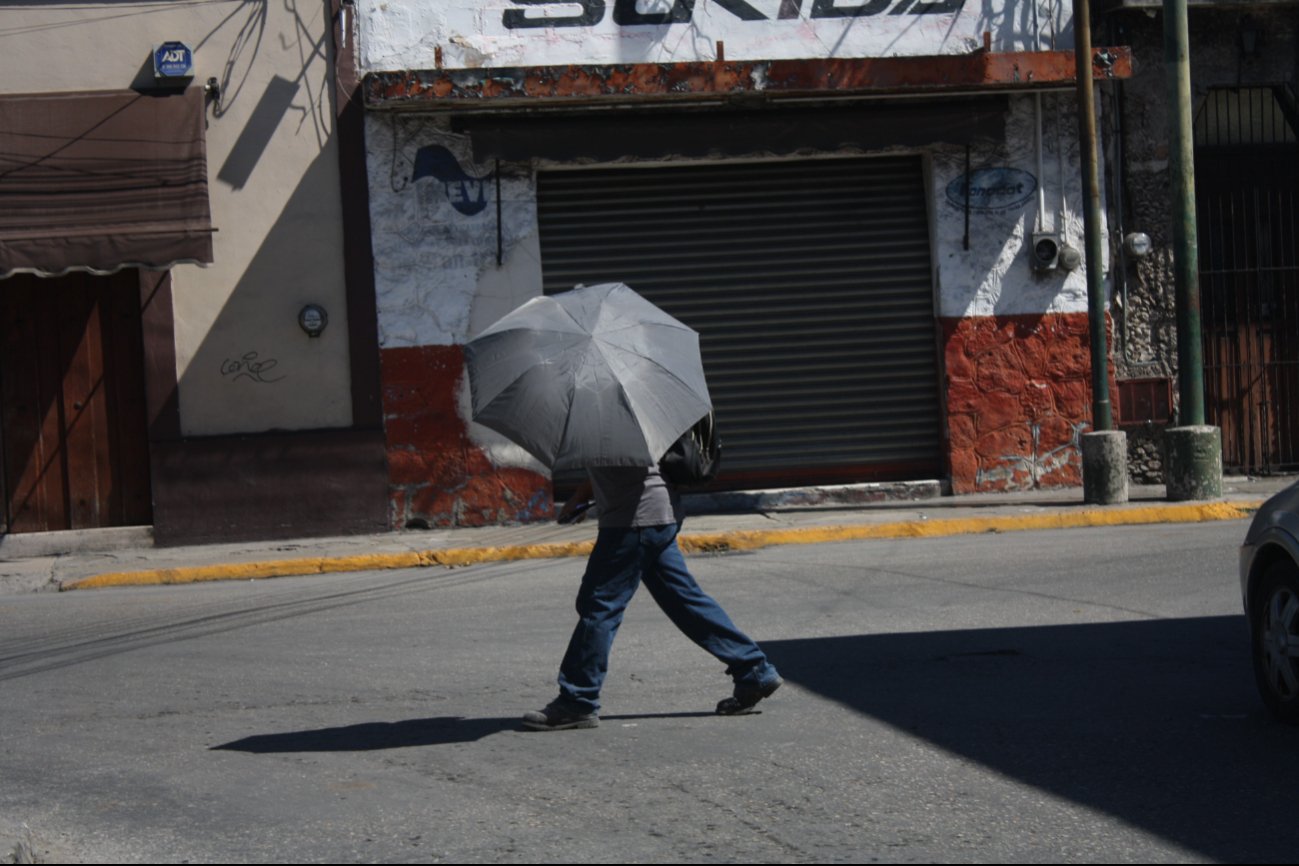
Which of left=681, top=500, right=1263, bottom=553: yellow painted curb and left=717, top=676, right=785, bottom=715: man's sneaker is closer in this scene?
left=717, top=676, right=785, bottom=715: man's sneaker

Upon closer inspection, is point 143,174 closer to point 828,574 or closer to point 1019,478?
point 828,574

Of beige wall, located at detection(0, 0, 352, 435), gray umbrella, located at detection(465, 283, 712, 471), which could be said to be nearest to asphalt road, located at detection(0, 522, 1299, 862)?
gray umbrella, located at detection(465, 283, 712, 471)

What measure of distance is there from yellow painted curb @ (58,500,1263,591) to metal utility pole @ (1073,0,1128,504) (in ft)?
1.70

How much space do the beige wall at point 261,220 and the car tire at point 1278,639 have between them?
1011cm

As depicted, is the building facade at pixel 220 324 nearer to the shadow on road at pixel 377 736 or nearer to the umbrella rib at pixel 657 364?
the shadow on road at pixel 377 736

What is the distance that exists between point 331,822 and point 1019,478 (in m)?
11.2

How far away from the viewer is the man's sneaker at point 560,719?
22.0 ft

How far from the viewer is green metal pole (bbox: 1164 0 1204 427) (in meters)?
13.7

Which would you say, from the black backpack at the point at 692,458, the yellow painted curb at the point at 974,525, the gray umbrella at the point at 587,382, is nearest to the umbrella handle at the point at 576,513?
the black backpack at the point at 692,458

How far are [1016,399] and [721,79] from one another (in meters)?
4.31

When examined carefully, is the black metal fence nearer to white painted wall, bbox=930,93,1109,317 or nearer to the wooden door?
white painted wall, bbox=930,93,1109,317

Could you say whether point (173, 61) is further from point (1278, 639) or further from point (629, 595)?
point (1278, 639)

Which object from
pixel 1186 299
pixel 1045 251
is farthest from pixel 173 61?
pixel 1186 299

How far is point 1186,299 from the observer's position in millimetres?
13766
